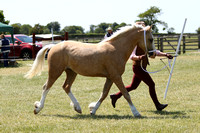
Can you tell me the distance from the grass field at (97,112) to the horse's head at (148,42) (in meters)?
1.34

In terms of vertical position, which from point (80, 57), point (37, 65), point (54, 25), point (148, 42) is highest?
point (54, 25)

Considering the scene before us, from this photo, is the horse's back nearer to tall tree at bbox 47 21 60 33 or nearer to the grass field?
the grass field

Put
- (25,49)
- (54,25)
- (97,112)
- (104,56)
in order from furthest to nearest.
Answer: (54,25), (25,49), (97,112), (104,56)

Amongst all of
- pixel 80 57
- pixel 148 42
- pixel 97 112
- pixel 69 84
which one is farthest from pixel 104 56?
pixel 97 112

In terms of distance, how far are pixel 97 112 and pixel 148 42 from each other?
6.33 ft

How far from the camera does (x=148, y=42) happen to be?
Result: 6.85 m

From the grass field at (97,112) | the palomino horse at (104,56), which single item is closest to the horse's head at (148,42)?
the palomino horse at (104,56)

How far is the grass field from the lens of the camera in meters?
5.74

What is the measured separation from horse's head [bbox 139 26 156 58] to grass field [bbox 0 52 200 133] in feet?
4.40

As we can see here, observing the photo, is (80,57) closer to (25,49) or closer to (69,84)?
(69,84)

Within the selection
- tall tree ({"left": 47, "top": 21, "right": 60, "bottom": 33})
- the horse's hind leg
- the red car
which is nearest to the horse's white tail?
the horse's hind leg

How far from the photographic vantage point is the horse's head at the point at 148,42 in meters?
6.81

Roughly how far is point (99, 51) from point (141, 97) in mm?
2994

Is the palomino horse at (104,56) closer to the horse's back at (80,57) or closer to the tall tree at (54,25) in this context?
the horse's back at (80,57)
